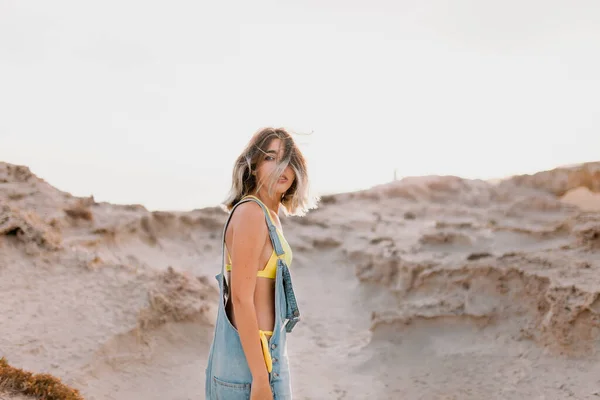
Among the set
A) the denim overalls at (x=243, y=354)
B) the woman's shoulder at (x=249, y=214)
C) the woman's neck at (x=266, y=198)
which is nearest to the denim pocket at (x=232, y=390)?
the denim overalls at (x=243, y=354)

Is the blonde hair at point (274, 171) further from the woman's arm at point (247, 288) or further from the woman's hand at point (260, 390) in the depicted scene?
the woman's hand at point (260, 390)

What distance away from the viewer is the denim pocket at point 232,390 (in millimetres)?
2125

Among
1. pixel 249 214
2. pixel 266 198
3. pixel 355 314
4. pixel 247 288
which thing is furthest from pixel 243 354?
pixel 355 314

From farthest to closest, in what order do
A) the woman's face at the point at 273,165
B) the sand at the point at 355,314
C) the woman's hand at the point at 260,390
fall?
1. the sand at the point at 355,314
2. the woman's face at the point at 273,165
3. the woman's hand at the point at 260,390

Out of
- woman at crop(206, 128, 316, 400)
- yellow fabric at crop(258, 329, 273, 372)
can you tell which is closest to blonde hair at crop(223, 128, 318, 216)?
woman at crop(206, 128, 316, 400)

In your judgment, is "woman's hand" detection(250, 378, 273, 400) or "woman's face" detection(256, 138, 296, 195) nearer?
"woman's hand" detection(250, 378, 273, 400)

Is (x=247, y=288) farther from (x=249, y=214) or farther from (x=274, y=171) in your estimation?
(x=274, y=171)

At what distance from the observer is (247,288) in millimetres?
2082

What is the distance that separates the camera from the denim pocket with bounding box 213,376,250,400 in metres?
2.12

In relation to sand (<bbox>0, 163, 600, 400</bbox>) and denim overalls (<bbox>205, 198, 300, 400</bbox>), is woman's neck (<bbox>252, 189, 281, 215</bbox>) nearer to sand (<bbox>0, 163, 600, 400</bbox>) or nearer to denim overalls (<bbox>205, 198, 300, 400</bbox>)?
denim overalls (<bbox>205, 198, 300, 400</bbox>)

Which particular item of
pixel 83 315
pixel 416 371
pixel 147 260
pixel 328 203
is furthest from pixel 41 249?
pixel 328 203

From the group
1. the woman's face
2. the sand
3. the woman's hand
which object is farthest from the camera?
the sand

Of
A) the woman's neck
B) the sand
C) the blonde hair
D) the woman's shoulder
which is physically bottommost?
the sand

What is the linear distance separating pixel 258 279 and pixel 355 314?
7.21 m
